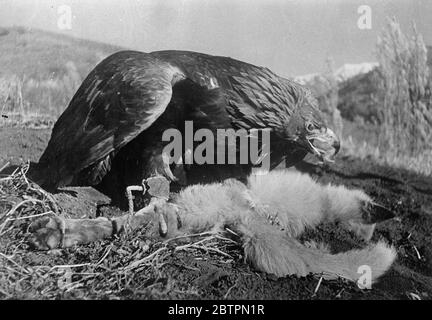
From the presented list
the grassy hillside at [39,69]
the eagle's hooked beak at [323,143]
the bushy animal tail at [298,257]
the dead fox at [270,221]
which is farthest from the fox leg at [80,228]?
the eagle's hooked beak at [323,143]

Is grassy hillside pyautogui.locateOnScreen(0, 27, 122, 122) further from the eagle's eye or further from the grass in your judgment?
the grass

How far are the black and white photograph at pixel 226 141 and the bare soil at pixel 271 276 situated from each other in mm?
11

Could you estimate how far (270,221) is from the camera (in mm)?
3670

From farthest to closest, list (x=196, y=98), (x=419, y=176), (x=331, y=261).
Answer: (x=419, y=176) < (x=196, y=98) < (x=331, y=261)

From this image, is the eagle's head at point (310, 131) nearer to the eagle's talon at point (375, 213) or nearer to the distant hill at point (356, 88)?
the distant hill at point (356, 88)

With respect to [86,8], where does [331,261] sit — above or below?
below

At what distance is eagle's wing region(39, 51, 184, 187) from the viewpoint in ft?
11.3

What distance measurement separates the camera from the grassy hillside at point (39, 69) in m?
3.86

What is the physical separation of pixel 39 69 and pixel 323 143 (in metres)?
2.03
